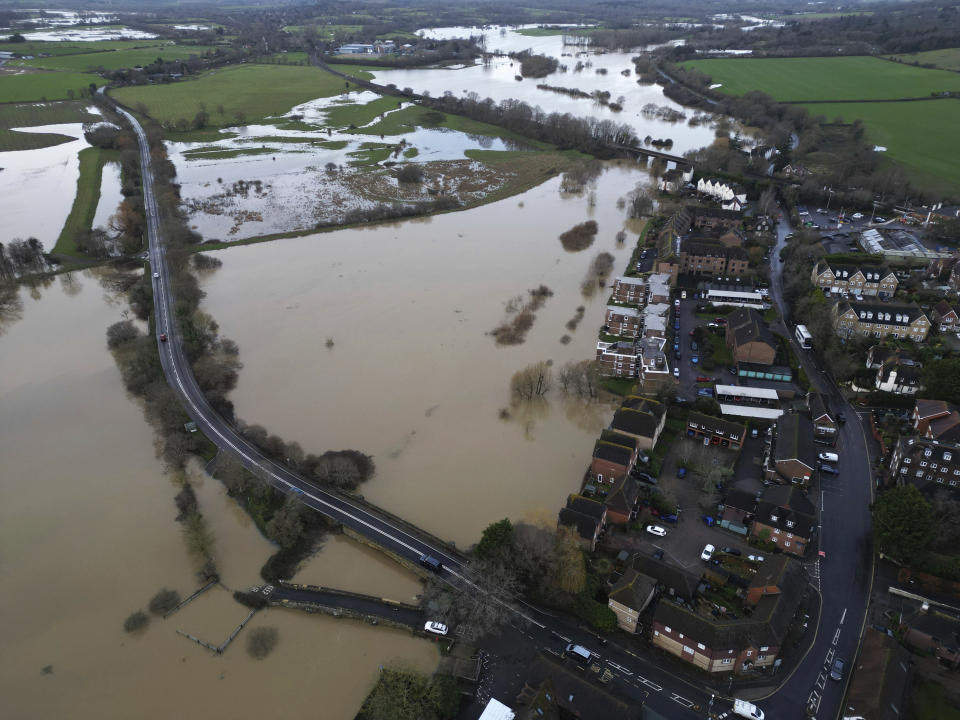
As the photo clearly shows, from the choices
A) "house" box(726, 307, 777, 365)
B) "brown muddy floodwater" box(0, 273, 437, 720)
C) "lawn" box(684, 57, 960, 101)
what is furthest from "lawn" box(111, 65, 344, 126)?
"house" box(726, 307, 777, 365)

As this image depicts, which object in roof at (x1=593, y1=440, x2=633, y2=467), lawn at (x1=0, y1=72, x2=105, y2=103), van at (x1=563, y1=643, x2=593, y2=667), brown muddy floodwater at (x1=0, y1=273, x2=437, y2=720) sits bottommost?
brown muddy floodwater at (x1=0, y1=273, x2=437, y2=720)

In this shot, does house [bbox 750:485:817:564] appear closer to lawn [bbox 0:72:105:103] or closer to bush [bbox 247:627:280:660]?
bush [bbox 247:627:280:660]

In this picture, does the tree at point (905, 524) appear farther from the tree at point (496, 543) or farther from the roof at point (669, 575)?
the tree at point (496, 543)

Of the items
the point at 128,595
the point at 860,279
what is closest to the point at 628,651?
the point at 128,595

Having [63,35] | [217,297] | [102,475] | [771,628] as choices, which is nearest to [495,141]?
[217,297]

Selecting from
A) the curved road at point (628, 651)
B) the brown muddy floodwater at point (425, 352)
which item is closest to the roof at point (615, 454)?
the brown muddy floodwater at point (425, 352)
